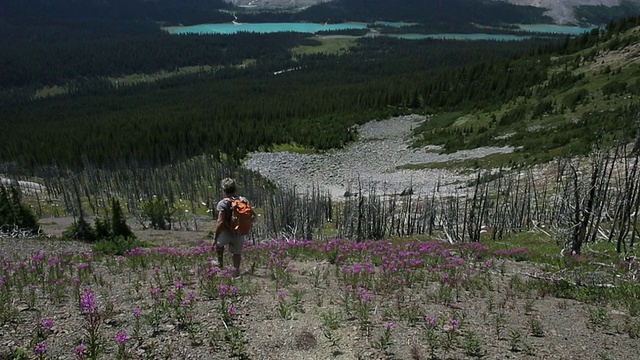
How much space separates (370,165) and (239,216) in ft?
159

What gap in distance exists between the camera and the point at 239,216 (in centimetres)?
1006

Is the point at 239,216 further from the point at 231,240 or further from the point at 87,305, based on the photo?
the point at 87,305

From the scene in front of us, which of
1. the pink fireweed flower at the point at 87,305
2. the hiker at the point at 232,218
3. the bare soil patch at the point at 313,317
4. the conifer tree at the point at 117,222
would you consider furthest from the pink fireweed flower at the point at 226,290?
the conifer tree at the point at 117,222

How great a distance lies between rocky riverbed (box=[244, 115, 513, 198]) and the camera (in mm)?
42844

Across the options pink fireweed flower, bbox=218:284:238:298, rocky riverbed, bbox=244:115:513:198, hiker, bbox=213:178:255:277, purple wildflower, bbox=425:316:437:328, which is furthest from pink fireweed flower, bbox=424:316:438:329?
rocky riverbed, bbox=244:115:513:198

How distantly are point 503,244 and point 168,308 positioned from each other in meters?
13.1

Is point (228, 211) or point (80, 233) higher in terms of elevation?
point (228, 211)

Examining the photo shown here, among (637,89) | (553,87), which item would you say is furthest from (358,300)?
(553,87)

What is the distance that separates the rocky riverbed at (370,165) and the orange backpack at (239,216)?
2880cm

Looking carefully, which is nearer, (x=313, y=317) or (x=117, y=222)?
(x=313, y=317)

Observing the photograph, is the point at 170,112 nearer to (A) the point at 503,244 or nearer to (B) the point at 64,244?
(B) the point at 64,244

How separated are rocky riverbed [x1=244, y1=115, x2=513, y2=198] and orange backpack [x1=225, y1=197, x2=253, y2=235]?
94.5 feet

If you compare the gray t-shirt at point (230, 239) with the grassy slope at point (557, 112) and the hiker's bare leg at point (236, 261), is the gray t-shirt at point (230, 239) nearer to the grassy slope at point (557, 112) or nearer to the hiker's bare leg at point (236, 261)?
the hiker's bare leg at point (236, 261)

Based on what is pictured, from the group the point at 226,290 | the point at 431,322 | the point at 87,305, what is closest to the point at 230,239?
the point at 226,290
